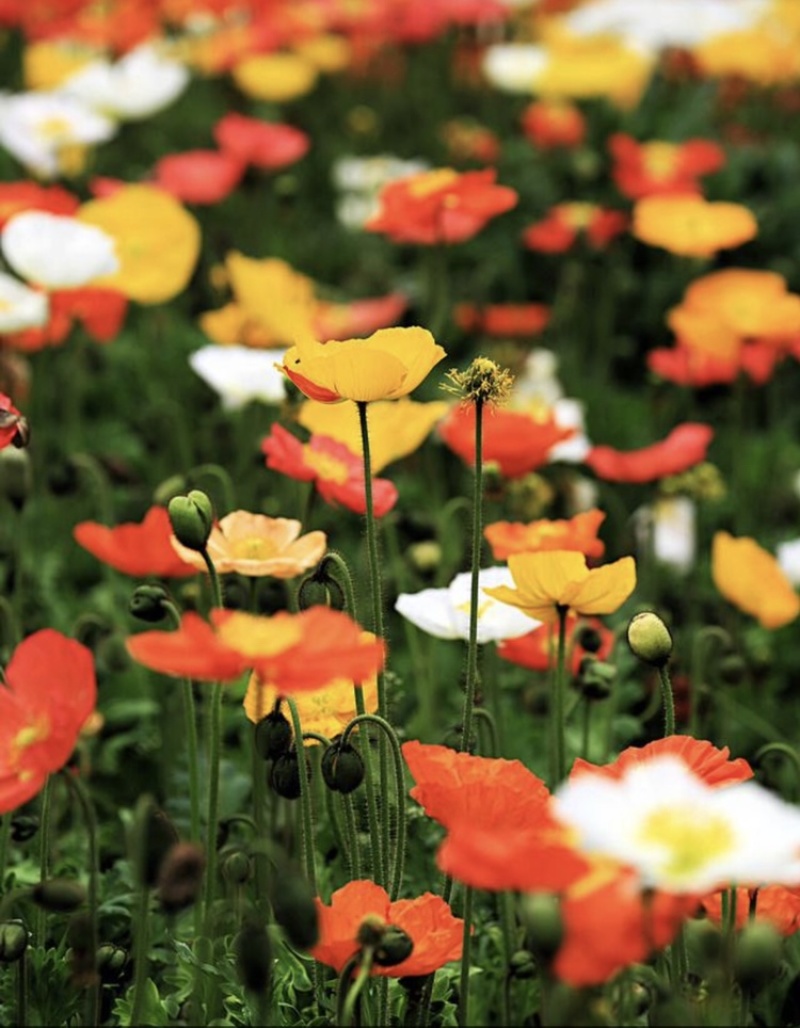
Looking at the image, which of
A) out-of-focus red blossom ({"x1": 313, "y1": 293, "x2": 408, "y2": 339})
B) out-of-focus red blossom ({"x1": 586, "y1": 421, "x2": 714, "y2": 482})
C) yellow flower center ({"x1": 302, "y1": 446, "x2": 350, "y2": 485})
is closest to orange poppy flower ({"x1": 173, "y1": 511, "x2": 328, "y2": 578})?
yellow flower center ({"x1": 302, "y1": 446, "x2": 350, "y2": 485})

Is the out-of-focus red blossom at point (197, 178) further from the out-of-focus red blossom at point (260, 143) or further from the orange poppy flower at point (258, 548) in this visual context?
the orange poppy flower at point (258, 548)

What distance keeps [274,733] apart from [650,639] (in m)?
0.35

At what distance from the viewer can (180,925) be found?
1985mm

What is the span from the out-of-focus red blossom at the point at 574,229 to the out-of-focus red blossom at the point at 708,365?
2.58 feet

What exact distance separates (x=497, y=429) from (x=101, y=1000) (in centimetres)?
89

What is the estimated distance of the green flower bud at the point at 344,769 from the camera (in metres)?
1.53

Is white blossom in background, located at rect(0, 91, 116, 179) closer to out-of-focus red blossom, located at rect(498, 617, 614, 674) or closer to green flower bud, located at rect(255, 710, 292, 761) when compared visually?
out-of-focus red blossom, located at rect(498, 617, 614, 674)

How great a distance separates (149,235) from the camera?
305 cm

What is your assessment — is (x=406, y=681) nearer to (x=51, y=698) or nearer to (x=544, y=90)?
(x=51, y=698)

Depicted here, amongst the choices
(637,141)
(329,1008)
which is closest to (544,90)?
(637,141)

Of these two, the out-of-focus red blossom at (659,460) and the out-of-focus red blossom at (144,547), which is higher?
the out-of-focus red blossom at (144,547)

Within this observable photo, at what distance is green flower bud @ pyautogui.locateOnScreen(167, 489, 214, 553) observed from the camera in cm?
158

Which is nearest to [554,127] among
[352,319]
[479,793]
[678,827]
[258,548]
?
[352,319]

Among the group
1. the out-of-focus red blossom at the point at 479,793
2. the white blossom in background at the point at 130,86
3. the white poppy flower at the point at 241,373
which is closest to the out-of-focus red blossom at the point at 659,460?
the white poppy flower at the point at 241,373
